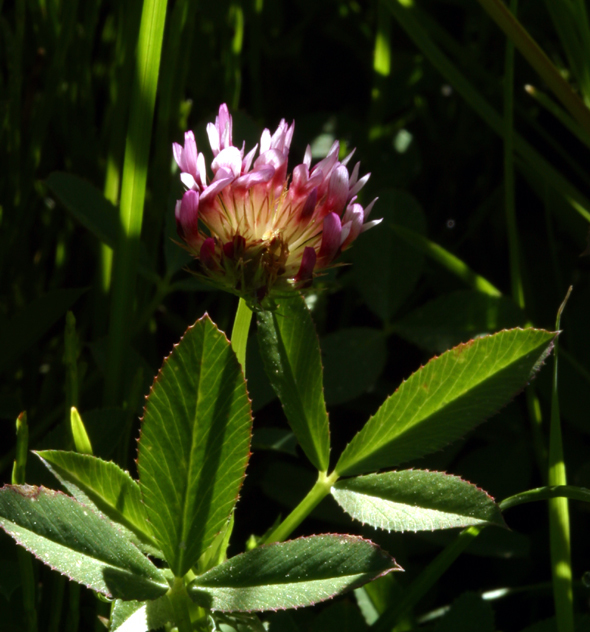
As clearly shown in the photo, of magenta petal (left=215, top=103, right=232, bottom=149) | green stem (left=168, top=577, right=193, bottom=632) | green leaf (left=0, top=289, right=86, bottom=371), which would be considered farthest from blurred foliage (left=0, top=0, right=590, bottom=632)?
magenta petal (left=215, top=103, right=232, bottom=149)

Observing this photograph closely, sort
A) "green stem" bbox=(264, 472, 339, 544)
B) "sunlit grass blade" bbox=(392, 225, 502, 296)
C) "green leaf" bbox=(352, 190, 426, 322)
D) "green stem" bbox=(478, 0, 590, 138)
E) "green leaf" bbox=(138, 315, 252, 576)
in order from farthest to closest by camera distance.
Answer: "green leaf" bbox=(352, 190, 426, 322), "sunlit grass blade" bbox=(392, 225, 502, 296), "green stem" bbox=(478, 0, 590, 138), "green stem" bbox=(264, 472, 339, 544), "green leaf" bbox=(138, 315, 252, 576)

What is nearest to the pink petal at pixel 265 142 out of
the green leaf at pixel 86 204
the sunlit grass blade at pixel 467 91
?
the green leaf at pixel 86 204

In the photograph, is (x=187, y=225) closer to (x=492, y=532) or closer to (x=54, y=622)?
(x=54, y=622)

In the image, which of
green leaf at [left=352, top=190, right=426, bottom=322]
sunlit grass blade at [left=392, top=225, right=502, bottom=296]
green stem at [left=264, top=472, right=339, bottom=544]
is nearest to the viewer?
green stem at [left=264, top=472, right=339, bottom=544]

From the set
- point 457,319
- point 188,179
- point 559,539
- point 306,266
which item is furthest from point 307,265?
point 457,319

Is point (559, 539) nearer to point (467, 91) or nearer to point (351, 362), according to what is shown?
point (351, 362)

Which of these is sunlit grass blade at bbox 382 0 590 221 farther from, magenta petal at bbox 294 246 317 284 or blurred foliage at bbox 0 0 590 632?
magenta petal at bbox 294 246 317 284

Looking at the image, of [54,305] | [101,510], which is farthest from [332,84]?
[101,510]

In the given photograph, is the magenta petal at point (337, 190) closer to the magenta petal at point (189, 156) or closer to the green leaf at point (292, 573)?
the magenta petal at point (189, 156)
